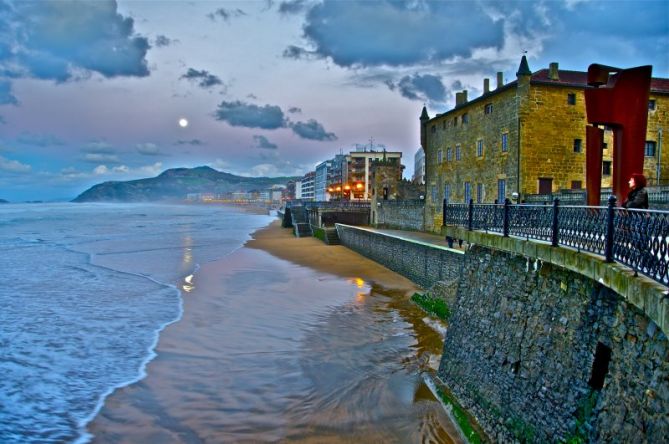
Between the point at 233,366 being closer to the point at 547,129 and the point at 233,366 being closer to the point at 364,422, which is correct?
the point at 364,422

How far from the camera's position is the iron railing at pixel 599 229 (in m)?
5.11

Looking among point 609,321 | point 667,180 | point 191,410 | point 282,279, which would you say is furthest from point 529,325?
point 667,180

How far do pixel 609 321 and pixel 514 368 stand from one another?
257 centimetres

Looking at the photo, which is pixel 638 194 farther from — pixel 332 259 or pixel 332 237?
pixel 332 237

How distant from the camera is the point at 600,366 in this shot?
243 inches

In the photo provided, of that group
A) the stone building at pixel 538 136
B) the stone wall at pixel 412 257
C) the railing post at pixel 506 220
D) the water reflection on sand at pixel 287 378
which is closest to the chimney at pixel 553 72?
the stone building at pixel 538 136

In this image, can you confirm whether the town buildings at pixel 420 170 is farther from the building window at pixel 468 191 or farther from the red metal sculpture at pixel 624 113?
the red metal sculpture at pixel 624 113

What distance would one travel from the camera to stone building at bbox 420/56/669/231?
27.0 metres

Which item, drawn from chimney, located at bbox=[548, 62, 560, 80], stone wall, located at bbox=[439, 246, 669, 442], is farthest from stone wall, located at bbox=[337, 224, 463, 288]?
chimney, located at bbox=[548, 62, 560, 80]

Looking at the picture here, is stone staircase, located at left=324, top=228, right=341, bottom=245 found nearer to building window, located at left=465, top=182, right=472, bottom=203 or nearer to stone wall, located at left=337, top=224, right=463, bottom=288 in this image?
stone wall, located at left=337, top=224, right=463, bottom=288

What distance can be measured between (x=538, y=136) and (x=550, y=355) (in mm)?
22797

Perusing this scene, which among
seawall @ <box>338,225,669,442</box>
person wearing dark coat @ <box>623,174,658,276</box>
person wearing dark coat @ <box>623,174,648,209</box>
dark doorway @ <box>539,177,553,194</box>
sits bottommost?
seawall @ <box>338,225,669,442</box>

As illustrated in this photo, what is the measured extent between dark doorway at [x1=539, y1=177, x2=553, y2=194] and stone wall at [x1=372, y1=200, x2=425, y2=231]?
1310cm

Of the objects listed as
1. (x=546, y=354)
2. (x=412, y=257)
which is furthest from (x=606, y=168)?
(x=546, y=354)
